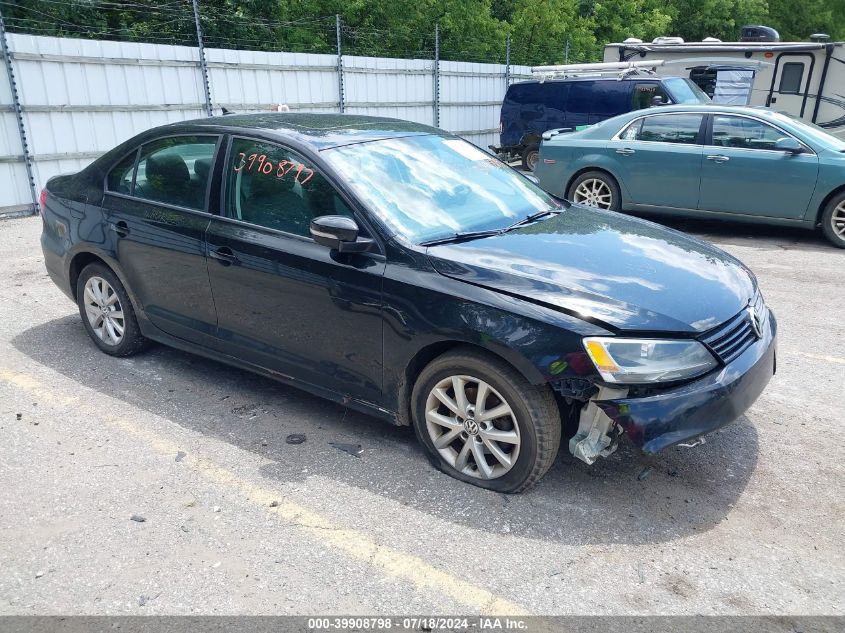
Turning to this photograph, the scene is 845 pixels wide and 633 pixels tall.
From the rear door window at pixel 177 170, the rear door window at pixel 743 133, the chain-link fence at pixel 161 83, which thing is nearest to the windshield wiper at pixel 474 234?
the rear door window at pixel 177 170

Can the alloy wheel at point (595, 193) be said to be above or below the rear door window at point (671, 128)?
below

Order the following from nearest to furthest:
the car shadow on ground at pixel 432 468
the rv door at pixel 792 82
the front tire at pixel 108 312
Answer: the car shadow on ground at pixel 432 468, the front tire at pixel 108 312, the rv door at pixel 792 82

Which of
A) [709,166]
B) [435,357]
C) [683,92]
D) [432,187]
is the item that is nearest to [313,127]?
[432,187]

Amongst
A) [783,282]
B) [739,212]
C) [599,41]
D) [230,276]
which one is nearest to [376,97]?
[739,212]

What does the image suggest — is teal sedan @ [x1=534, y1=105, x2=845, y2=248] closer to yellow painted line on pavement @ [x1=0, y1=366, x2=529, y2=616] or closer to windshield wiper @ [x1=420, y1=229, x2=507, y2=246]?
windshield wiper @ [x1=420, y1=229, x2=507, y2=246]

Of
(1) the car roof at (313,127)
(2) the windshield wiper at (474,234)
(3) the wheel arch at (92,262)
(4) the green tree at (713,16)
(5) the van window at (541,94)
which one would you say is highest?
(4) the green tree at (713,16)

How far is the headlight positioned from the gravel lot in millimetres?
693

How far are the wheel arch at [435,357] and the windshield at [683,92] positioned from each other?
10236 millimetres

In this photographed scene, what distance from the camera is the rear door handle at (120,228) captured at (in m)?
4.71

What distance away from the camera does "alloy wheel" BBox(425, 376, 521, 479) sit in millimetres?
3322

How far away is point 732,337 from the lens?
3.32 meters

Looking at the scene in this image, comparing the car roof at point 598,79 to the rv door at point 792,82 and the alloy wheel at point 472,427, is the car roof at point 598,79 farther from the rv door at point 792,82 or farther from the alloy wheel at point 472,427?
the alloy wheel at point 472,427

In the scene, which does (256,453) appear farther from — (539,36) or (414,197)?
(539,36)

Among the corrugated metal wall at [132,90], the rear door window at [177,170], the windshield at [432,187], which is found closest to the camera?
the windshield at [432,187]
